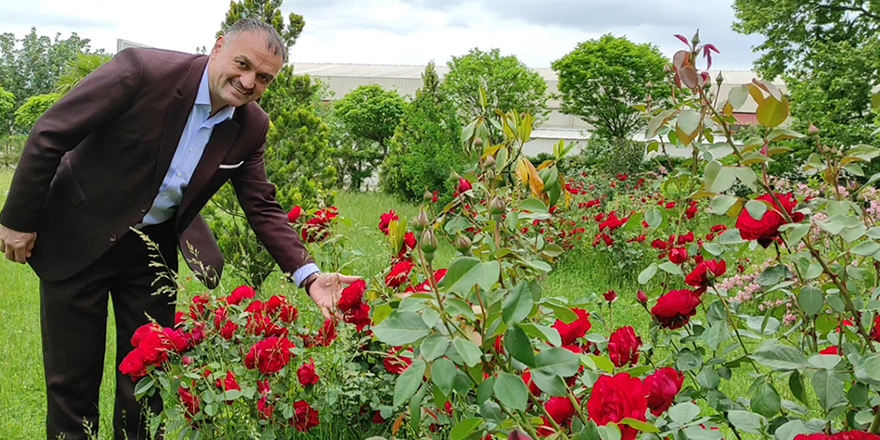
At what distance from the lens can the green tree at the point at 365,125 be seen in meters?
13.9

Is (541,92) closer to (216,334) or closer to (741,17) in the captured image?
(741,17)

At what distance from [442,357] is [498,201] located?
266mm

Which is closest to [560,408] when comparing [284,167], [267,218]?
[267,218]

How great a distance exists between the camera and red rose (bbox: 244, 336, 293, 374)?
68.1 inches

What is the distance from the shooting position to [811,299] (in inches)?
47.4

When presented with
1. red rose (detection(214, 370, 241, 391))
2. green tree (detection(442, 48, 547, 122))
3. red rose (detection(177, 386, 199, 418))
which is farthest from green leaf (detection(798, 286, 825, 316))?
green tree (detection(442, 48, 547, 122))

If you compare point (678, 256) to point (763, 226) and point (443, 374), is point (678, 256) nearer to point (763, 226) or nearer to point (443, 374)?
point (763, 226)

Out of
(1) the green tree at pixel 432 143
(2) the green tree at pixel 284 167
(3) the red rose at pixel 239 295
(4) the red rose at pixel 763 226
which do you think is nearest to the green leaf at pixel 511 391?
(4) the red rose at pixel 763 226

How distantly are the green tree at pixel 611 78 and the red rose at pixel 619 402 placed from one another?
12.3m

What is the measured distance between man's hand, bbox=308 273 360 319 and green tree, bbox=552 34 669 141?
36.7 ft

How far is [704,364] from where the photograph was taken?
1.36 metres

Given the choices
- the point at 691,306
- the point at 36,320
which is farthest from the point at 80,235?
the point at 36,320

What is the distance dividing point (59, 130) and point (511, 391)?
1.75m

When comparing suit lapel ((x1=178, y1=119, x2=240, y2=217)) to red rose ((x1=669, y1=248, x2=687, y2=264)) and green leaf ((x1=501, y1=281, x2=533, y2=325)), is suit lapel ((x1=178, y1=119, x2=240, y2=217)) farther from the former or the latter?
green leaf ((x1=501, y1=281, x2=533, y2=325))
